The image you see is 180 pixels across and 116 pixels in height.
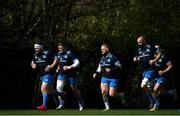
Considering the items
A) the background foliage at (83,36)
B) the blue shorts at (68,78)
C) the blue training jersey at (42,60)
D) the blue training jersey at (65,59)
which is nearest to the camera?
the blue training jersey at (42,60)

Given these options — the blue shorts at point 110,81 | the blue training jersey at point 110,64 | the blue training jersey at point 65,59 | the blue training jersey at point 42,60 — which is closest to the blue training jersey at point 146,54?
the blue training jersey at point 110,64

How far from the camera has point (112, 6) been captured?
27844mm

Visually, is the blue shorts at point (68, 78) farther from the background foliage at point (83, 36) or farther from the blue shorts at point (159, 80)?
the background foliage at point (83, 36)

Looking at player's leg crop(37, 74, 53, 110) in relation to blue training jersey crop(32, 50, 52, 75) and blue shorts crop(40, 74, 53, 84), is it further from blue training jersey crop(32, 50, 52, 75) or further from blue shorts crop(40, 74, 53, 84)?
blue training jersey crop(32, 50, 52, 75)

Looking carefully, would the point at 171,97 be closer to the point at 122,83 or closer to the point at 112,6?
the point at 122,83

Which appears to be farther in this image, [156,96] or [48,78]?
[156,96]

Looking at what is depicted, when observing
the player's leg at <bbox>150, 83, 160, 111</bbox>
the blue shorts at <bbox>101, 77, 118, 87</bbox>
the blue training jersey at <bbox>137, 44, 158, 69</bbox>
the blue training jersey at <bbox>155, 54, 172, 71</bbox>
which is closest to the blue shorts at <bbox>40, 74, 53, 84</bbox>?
the blue shorts at <bbox>101, 77, 118, 87</bbox>

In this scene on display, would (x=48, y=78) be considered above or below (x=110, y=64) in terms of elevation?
below

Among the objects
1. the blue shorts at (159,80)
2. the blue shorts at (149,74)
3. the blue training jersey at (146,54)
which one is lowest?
the blue shorts at (159,80)

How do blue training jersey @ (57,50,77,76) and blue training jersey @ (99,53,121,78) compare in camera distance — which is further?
blue training jersey @ (57,50,77,76)

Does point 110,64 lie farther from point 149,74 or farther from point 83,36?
point 83,36

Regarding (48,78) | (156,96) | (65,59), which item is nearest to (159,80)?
(156,96)

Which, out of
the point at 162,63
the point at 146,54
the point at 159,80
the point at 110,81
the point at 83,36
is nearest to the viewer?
the point at 146,54

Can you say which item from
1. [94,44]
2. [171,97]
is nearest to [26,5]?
[94,44]
